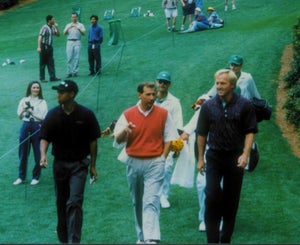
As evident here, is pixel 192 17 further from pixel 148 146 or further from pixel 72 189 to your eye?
pixel 72 189

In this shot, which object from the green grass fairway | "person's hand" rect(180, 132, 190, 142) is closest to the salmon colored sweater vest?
"person's hand" rect(180, 132, 190, 142)

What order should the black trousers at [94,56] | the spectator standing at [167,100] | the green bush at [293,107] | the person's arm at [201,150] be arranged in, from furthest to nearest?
the black trousers at [94,56] < the green bush at [293,107] < the spectator standing at [167,100] < the person's arm at [201,150]

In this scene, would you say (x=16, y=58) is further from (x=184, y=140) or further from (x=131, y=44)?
(x=184, y=140)

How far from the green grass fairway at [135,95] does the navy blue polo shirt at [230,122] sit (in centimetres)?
182

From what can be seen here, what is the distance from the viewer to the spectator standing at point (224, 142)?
26.8ft

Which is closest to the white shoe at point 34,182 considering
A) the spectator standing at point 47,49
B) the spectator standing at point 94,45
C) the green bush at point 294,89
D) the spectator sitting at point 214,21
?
the green bush at point 294,89

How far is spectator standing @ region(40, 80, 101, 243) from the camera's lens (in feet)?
28.0

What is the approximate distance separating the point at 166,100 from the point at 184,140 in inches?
27.9

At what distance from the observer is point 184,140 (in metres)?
9.91

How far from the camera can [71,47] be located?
904 inches

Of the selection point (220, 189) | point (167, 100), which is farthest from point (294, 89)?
point (220, 189)

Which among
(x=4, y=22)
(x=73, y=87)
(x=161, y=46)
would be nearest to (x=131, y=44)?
(x=161, y=46)

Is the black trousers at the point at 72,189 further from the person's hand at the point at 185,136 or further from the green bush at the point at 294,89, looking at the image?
the green bush at the point at 294,89

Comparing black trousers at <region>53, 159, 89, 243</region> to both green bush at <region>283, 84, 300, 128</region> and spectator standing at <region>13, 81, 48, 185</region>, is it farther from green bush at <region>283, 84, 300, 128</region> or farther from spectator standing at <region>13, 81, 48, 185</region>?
green bush at <region>283, 84, 300, 128</region>
